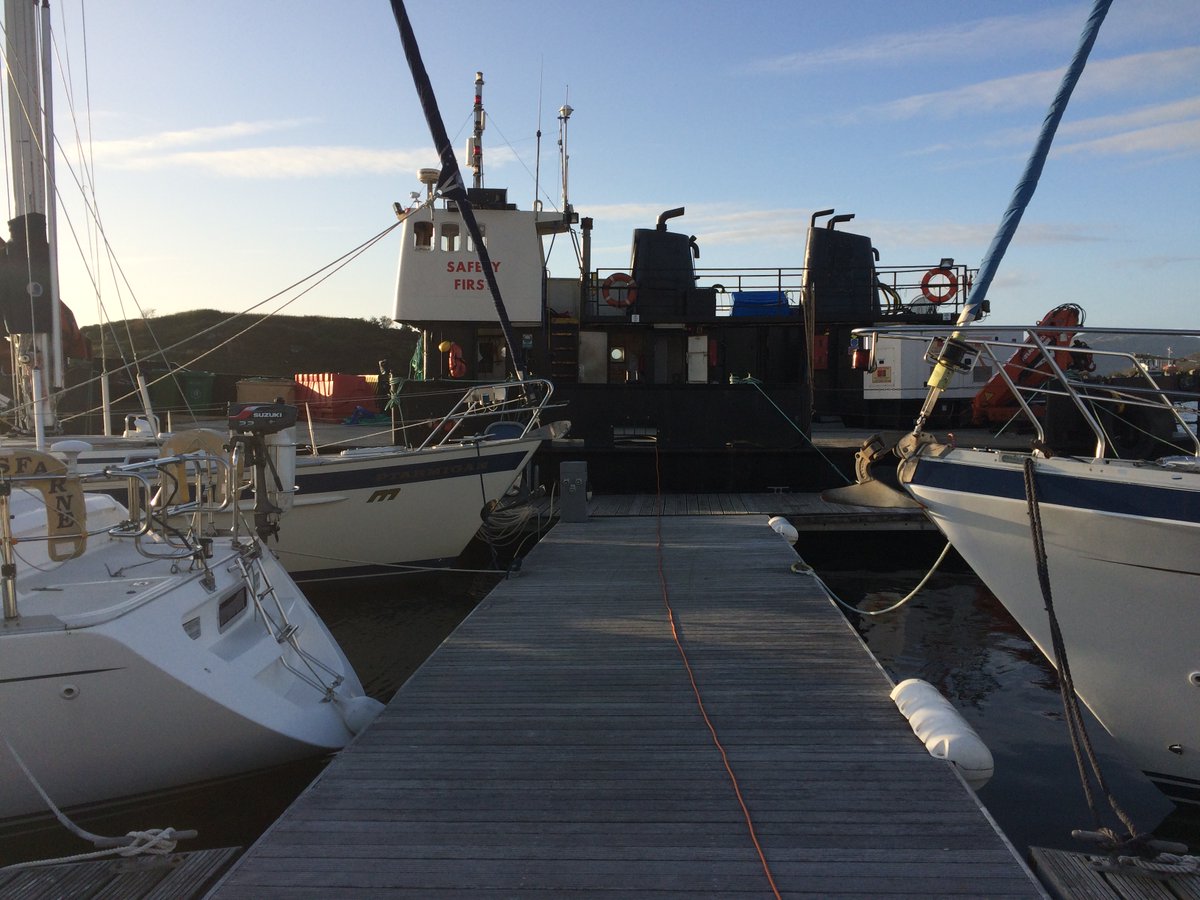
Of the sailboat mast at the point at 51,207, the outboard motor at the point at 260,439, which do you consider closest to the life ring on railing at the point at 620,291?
the sailboat mast at the point at 51,207

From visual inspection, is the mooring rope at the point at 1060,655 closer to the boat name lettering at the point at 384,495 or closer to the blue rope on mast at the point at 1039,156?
the blue rope on mast at the point at 1039,156

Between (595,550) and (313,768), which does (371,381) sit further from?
(313,768)

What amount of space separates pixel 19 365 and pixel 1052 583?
9777 mm

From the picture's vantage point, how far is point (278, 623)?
5.89 meters

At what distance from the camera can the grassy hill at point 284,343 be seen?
5056 cm

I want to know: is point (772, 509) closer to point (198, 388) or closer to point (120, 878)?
point (120, 878)

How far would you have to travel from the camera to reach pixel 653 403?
48.2 feet

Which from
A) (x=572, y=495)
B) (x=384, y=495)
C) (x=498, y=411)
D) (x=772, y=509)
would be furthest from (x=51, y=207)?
(x=772, y=509)

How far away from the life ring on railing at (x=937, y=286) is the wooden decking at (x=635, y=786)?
39.6ft

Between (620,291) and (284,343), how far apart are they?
150 ft

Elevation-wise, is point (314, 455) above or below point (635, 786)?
above

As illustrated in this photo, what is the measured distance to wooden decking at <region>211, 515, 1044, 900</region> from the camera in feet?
11.3

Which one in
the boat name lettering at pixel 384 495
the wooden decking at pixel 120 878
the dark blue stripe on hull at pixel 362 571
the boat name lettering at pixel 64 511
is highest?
the boat name lettering at pixel 64 511

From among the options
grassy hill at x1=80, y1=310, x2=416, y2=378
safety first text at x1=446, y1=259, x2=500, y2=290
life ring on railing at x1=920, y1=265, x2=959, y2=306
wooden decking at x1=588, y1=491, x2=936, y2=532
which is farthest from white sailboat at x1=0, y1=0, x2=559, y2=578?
grassy hill at x1=80, y1=310, x2=416, y2=378
